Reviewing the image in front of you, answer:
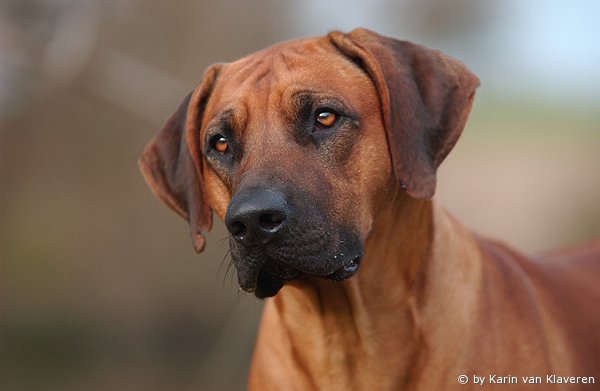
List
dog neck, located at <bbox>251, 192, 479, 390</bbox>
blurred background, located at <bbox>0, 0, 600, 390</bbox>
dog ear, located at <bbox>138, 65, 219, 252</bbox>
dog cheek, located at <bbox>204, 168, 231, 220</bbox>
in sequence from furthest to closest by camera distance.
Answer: blurred background, located at <bbox>0, 0, 600, 390</bbox> → dog ear, located at <bbox>138, 65, 219, 252</bbox> → dog cheek, located at <bbox>204, 168, 231, 220</bbox> → dog neck, located at <bbox>251, 192, 479, 390</bbox>

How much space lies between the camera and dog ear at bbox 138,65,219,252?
3633mm

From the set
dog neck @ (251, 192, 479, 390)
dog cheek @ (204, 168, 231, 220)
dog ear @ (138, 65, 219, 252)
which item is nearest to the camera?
dog neck @ (251, 192, 479, 390)

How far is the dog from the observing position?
9.83 feet

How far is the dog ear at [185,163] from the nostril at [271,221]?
0.90m

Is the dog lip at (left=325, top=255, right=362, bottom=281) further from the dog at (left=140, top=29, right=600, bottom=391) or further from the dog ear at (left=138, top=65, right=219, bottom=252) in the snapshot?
the dog ear at (left=138, top=65, right=219, bottom=252)

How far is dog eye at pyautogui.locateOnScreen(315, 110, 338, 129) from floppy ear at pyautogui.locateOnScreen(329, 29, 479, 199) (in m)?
0.21

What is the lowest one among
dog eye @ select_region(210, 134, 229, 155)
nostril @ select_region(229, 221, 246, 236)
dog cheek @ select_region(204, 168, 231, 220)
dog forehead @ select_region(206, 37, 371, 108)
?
dog cheek @ select_region(204, 168, 231, 220)

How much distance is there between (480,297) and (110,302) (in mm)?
5517

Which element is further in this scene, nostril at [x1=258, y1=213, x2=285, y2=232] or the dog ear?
the dog ear

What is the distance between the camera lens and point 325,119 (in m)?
3.15

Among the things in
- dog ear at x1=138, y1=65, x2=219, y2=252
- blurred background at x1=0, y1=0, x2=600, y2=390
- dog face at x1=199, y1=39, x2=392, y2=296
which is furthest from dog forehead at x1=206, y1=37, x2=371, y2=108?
blurred background at x1=0, y1=0, x2=600, y2=390

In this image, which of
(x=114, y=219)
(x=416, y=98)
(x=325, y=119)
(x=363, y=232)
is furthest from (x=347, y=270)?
(x=114, y=219)

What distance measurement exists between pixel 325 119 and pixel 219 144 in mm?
488

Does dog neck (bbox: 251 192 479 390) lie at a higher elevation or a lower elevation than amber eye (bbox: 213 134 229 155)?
lower
